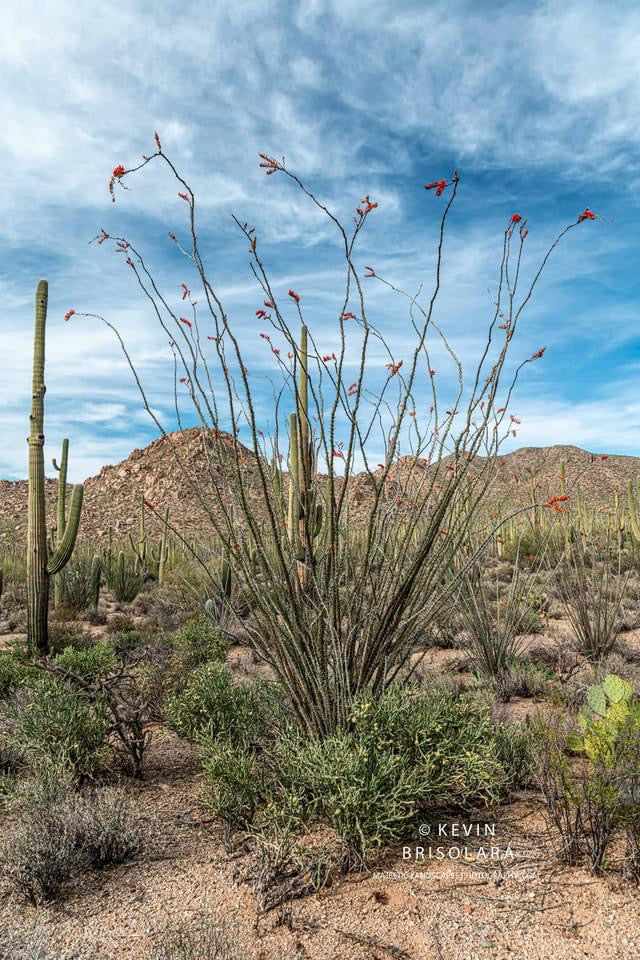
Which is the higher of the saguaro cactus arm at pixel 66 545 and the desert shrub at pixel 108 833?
the saguaro cactus arm at pixel 66 545

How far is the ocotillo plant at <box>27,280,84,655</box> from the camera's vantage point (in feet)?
28.6

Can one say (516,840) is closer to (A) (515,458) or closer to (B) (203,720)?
(B) (203,720)

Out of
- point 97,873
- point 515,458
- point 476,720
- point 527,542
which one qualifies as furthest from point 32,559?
point 515,458

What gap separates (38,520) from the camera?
8969 millimetres

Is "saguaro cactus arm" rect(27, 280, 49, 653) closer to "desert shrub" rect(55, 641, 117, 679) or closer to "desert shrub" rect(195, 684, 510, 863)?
"desert shrub" rect(55, 641, 117, 679)

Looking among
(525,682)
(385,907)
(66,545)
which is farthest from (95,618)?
(385,907)

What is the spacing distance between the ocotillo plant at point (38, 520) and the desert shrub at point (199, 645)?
7.59ft

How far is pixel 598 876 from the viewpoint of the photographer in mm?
Answer: 3096

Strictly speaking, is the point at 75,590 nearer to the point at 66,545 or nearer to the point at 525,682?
the point at 66,545

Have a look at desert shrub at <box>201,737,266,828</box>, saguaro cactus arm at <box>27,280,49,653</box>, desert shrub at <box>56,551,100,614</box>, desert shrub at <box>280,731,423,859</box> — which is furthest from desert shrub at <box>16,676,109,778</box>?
desert shrub at <box>56,551,100,614</box>

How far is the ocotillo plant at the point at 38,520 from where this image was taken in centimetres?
871

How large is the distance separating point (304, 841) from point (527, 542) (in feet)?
48.6

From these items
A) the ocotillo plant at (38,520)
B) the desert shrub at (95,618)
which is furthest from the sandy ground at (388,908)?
the desert shrub at (95,618)

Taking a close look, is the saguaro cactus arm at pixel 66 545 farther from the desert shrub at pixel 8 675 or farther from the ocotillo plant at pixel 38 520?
the desert shrub at pixel 8 675
